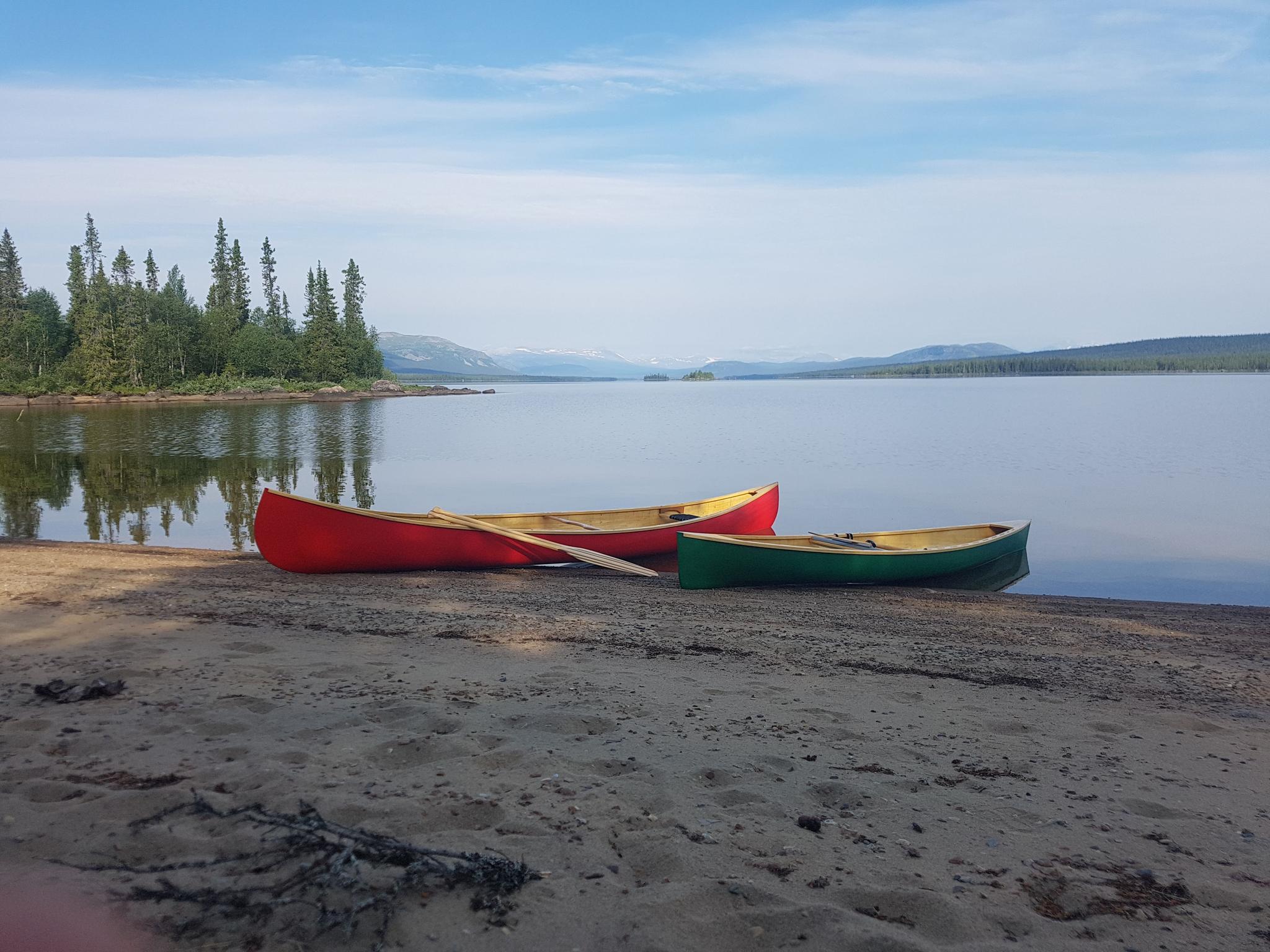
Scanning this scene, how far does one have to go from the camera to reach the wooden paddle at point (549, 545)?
1177cm

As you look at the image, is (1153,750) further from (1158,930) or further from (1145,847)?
(1158,930)

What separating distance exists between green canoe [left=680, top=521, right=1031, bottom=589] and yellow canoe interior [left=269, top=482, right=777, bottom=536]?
200 cm

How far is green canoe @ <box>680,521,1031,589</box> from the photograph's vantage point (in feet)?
34.4

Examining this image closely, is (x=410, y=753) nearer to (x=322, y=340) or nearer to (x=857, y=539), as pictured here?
(x=857, y=539)

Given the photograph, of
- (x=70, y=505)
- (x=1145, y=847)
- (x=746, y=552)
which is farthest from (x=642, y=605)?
(x=70, y=505)

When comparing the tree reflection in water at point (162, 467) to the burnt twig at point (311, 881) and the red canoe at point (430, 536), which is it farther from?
the burnt twig at point (311, 881)

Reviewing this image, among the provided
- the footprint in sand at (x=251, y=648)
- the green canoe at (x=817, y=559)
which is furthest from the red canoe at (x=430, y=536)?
the footprint in sand at (x=251, y=648)

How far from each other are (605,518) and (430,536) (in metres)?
3.33

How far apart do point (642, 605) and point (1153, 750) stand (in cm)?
547

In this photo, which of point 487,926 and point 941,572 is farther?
point 941,572

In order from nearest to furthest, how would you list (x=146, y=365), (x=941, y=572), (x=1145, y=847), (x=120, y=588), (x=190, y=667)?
(x=1145, y=847) < (x=190, y=667) < (x=120, y=588) < (x=941, y=572) < (x=146, y=365)

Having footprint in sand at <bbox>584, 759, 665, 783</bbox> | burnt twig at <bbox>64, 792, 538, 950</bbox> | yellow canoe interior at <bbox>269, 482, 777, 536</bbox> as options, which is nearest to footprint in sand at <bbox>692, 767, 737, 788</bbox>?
footprint in sand at <bbox>584, 759, 665, 783</bbox>

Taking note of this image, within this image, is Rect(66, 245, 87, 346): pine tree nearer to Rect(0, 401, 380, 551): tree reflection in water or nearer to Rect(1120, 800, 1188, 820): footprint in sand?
Rect(0, 401, 380, 551): tree reflection in water

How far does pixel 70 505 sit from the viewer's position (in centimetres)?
1888
